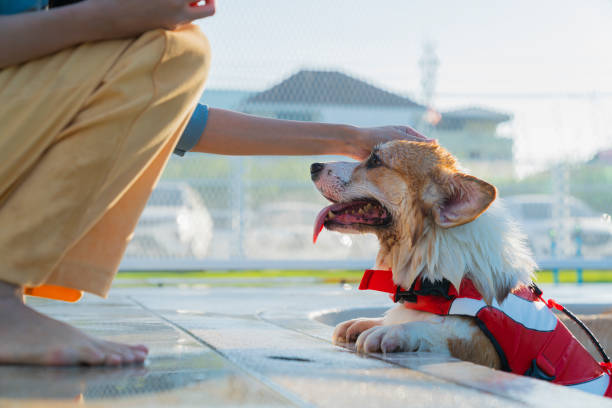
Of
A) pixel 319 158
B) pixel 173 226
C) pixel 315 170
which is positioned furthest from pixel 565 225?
pixel 315 170

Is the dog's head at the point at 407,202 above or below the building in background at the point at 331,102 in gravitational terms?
below

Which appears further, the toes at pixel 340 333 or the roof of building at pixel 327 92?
the roof of building at pixel 327 92

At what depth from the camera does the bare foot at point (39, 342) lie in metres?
1.40

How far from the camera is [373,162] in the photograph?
8.50 ft

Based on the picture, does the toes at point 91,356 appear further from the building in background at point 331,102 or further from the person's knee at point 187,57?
the building in background at point 331,102

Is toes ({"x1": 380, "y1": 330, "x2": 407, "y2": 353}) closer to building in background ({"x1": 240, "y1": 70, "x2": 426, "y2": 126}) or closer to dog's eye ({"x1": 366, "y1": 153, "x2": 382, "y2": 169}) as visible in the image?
dog's eye ({"x1": 366, "y1": 153, "x2": 382, "y2": 169})

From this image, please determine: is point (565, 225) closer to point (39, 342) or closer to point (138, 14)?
point (138, 14)

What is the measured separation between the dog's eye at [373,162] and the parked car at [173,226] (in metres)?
4.80

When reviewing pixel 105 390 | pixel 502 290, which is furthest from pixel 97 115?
pixel 502 290

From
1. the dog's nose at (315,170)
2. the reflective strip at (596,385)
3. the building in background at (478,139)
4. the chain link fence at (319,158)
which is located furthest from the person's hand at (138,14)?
the building in background at (478,139)

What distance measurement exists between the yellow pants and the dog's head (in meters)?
1.06

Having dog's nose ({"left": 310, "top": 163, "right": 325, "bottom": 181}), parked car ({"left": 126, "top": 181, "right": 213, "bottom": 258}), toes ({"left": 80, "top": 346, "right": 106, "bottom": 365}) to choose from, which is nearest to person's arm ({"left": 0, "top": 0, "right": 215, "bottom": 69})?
toes ({"left": 80, "top": 346, "right": 106, "bottom": 365})

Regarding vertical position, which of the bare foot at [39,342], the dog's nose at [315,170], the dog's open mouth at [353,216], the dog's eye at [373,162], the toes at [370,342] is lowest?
the toes at [370,342]

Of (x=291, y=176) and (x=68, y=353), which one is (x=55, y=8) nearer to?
(x=68, y=353)
